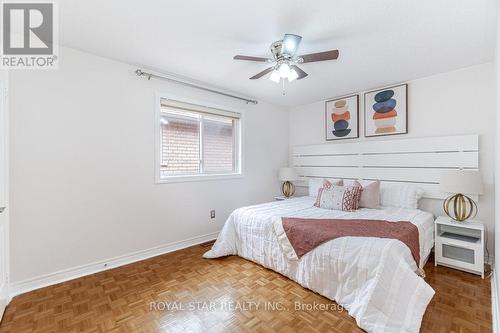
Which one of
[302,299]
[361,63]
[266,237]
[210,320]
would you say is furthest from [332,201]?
[210,320]

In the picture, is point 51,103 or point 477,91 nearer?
point 51,103

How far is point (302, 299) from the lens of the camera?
2025mm

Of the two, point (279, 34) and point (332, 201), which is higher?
point (279, 34)

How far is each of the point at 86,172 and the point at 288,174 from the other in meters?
2.99

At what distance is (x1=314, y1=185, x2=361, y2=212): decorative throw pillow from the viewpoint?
2914 mm

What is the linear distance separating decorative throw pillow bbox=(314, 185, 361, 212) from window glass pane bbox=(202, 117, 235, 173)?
157cm

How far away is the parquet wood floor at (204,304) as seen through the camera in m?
1.69

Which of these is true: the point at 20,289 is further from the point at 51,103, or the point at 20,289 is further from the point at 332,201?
the point at 332,201

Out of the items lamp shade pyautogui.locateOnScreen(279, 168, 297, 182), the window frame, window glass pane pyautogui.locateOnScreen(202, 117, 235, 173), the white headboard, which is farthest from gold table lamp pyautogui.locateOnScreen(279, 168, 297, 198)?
window glass pane pyautogui.locateOnScreen(202, 117, 235, 173)

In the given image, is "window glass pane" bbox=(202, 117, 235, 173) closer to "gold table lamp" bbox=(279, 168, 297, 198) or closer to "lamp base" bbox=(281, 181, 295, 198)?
"gold table lamp" bbox=(279, 168, 297, 198)

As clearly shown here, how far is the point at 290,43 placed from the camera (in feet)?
6.46

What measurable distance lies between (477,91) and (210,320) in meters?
3.72

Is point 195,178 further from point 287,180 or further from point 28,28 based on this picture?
point 28,28

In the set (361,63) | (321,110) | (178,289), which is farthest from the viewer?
(321,110)
